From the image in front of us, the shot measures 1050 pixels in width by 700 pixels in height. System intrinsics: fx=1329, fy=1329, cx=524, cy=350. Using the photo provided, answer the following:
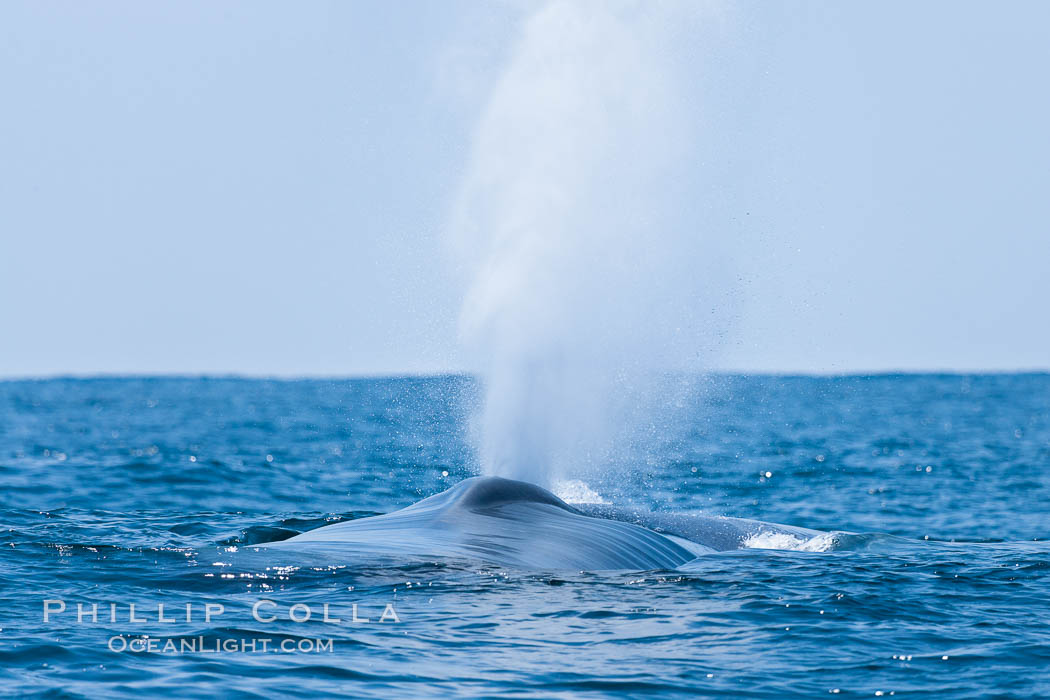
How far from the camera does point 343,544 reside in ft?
45.7

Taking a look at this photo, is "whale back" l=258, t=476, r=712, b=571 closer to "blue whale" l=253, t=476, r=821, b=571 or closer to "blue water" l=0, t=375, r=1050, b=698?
"blue whale" l=253, t=476, r=821, b=571

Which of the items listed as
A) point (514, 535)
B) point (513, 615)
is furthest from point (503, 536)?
point (513, 615)

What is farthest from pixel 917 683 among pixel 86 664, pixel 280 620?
pixel 86 664

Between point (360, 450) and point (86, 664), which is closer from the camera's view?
point (86, 664)

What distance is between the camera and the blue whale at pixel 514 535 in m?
13.4

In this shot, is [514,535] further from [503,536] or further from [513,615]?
[513,615]

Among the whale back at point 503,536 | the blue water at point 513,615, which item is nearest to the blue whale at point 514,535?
the whale back at point 503,536

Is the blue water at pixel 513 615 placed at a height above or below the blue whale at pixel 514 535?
below

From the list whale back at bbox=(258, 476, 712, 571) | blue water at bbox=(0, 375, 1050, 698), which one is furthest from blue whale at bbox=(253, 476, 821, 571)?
blue water at bbox=(0, 375, 1050, 698)

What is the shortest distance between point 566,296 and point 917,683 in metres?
14.6

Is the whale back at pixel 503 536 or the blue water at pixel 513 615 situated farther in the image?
the whale back at pixel 503 536

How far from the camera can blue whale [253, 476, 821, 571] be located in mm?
13414

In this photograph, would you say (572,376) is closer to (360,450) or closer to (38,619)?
(38,619)

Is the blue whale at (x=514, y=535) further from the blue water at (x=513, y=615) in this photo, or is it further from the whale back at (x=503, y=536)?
the blue water at (x=513, y=615)
